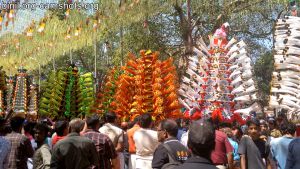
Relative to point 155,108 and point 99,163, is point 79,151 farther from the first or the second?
point 155,108

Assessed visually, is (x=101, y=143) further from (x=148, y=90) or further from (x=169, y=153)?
(x=148, y=90)

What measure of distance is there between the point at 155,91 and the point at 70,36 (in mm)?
8646

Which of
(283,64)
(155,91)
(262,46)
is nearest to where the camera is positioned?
(283,64)

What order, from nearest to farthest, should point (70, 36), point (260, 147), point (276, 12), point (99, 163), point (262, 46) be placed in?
point (99, 163) < point (260, 147) < point (70, 36) < point (276, 12) < point (262, 46)

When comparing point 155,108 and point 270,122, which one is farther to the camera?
point 155,108

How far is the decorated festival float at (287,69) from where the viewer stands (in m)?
12.7

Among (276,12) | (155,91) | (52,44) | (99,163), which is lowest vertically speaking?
(99,163)

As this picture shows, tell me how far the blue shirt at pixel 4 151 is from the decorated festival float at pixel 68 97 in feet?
29.0

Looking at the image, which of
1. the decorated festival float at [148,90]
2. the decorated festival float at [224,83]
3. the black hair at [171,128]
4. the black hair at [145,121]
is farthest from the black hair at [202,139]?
the decorated festival float at [148,90]

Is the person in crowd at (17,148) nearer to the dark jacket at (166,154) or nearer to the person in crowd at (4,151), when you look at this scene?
the person in crowd at (4,151)

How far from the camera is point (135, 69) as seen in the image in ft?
51.2

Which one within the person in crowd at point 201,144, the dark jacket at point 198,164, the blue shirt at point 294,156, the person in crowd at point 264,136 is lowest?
the blue shirt at point 294,156

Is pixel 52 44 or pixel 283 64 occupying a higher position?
pixel 52 44

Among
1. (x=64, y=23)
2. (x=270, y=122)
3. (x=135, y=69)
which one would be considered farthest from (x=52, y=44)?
(x=270, y=122)
